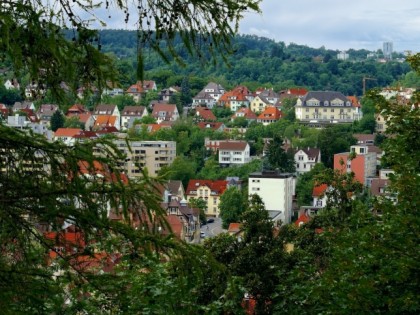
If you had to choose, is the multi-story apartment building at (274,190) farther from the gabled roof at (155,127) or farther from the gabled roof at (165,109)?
the gabled roof at (165,109)

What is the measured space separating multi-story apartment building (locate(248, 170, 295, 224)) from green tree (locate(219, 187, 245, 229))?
0.69 metres

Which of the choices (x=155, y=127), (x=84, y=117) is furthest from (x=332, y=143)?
(x=84, y=117)

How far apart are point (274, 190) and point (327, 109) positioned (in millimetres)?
29230

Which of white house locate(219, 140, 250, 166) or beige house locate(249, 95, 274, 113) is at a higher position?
beige house locate(249, 95, 274, 113)

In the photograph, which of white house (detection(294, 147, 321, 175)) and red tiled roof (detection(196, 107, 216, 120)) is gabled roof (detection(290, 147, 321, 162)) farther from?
red tiled roof (detection(196, 107, 216, 120))

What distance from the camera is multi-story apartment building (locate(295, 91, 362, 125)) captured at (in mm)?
59844

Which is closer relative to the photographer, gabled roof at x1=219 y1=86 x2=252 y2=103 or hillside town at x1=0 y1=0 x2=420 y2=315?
hillside town at x1=0 y1=0 x2=420 y2=315

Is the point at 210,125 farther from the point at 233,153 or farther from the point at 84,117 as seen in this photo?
the point at 233,153

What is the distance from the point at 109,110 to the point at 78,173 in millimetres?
54022

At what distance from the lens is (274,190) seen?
31578 mm

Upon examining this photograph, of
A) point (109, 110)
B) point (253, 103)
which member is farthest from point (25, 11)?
point (253, 103)

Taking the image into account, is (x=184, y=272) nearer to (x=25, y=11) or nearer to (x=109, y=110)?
(x=25, y=11)

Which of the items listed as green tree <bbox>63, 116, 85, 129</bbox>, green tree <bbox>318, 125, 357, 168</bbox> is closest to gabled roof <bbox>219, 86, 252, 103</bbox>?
green tree <bbox>63, 116, 85, 129</bbox>

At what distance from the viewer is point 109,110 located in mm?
56312
